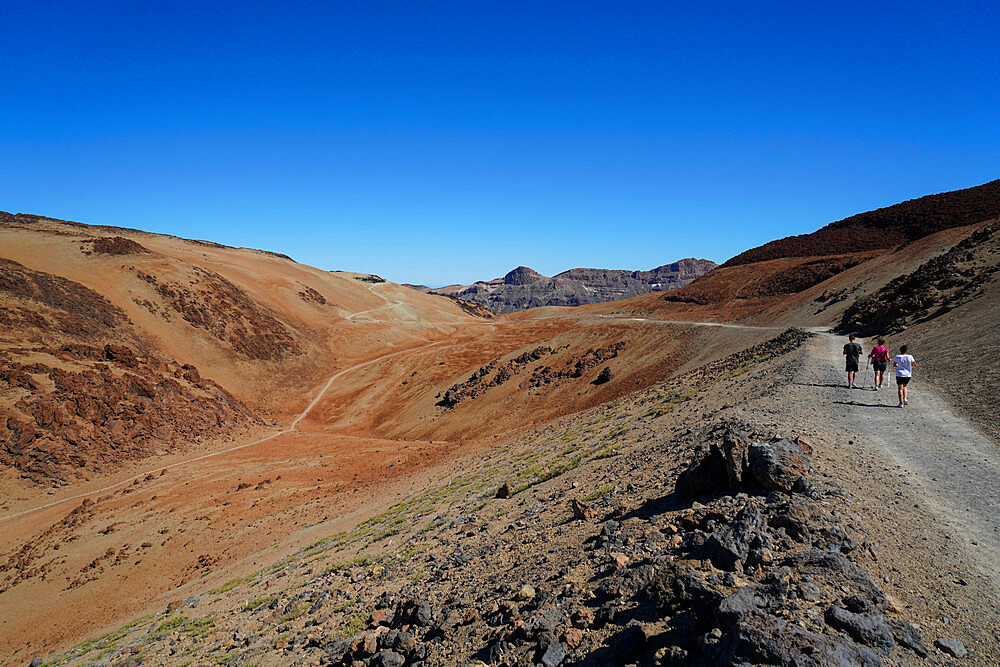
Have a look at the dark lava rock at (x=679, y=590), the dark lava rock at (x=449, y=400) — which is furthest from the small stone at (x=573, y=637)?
the dark lava rock at (x=449, y=400)

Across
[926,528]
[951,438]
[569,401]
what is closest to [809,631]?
[926,528]

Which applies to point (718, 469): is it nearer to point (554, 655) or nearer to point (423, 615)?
point (554, 655)

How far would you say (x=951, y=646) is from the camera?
12.4 feet

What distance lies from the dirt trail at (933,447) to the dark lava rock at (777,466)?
167 centimetres

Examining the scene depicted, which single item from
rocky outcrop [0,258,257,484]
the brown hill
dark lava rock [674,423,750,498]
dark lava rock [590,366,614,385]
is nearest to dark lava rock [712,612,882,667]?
dark lava rock [674,423,750,498]

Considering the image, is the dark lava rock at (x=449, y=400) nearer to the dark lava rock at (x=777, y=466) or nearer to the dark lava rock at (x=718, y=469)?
the dark lava rock at (x=718, y=469)

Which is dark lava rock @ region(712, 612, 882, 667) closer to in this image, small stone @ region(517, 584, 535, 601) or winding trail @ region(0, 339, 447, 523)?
small stone @ region(517, 584, 535, 601)

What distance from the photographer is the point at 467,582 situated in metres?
7.76

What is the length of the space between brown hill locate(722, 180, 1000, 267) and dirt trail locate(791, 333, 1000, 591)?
5193 centimetres

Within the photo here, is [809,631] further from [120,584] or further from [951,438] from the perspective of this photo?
[120,584]

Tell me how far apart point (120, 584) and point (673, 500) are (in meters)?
17.9

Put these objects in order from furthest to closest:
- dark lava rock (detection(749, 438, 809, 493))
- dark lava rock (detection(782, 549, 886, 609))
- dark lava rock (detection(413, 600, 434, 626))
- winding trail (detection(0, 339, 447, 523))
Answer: winding trail (detection(0, 339, 447, 523)) < dark lava rock (detection(413, 600, 434, 626)) < dark lava rock (detection(749, 438, 809, 493)) < dark lava rock (detection(782, 549, 886, 609))

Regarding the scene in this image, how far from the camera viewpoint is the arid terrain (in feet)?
15.8

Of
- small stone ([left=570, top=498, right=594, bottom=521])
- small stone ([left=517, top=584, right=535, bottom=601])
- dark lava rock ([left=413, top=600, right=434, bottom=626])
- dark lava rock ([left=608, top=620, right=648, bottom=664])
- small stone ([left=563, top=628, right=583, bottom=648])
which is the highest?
dark lava rock ([left=608, top=620, right=648, bottom=664])
